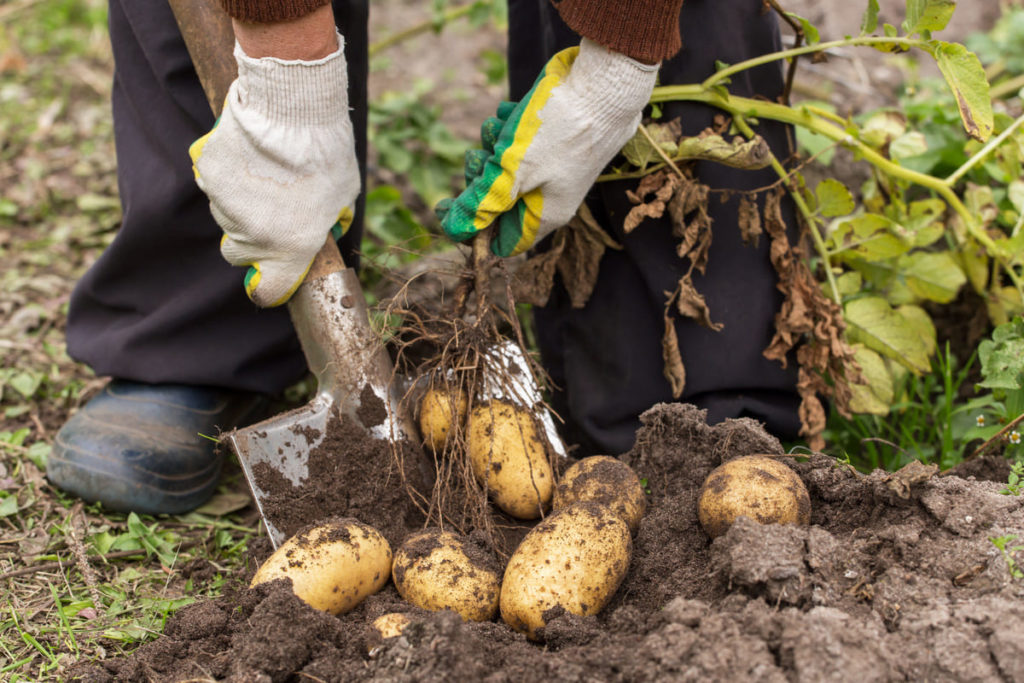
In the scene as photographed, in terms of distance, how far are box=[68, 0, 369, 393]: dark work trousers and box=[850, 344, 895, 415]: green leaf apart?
1.54 meters

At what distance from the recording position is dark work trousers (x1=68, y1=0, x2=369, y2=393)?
7.28ft

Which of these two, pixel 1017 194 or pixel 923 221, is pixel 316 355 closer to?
pixel 923 221

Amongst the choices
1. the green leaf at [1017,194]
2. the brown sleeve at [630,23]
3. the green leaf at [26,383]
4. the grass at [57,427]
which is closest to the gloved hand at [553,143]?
the brown sleeve at [630,23]

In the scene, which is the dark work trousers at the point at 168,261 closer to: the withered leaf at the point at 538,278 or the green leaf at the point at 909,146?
the withered leaf at the point at 538,278

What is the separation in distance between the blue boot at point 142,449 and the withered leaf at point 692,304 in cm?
134

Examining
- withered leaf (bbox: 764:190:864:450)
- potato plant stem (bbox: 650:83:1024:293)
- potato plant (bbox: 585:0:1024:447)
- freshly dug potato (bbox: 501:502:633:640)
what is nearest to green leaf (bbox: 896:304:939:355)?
potato plant (bbox: 585:0:1024:447)

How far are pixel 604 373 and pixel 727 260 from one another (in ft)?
1.49

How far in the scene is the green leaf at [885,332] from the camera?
7.28 ft

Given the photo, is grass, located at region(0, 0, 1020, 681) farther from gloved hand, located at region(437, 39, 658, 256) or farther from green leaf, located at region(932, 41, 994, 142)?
green leaf, located at region(932, 41, 994, 142)

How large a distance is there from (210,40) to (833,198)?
5.31ft

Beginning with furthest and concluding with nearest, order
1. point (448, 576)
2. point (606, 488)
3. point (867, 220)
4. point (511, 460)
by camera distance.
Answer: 1. point (867, 220)
2. point (511, 460)
3. point (606, 488)
4. point (448, 576)

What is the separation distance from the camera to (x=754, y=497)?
5.00ft

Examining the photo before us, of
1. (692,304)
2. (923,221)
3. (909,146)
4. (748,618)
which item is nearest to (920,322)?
(923,221)

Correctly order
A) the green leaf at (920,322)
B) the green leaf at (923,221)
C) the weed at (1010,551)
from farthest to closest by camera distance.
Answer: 1. the green leaf at (920,322)
2. the green leaf at (923,221)
3. the weed at (1010,551)
